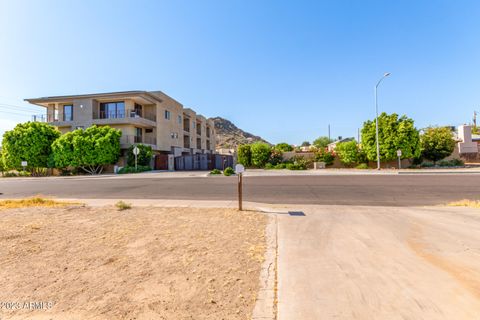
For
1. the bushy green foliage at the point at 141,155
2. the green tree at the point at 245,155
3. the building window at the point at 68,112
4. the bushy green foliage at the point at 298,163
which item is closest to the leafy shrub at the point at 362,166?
the bushy green foliage at the point at 298,163

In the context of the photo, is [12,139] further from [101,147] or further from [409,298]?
[409,298]

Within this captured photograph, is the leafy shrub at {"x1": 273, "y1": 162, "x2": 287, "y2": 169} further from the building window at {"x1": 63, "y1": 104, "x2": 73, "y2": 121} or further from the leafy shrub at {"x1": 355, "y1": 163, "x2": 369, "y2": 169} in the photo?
the building window at {"x1": 63, "y1": 104, "x2": 73, "y2": 121}

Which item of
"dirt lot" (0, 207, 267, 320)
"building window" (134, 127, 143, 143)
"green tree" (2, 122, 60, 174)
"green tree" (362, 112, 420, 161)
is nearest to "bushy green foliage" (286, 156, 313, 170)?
"green tree" (362, 112, 420, 161)

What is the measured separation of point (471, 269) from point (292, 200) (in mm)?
6165

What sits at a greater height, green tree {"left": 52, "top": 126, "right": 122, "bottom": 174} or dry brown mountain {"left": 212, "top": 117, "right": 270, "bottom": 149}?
dry brown mountain {"left": 212, "top": 117, "right": 270, "bottom": 149}

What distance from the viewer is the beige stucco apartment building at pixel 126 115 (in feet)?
99.6

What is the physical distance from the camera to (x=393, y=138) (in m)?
26.9

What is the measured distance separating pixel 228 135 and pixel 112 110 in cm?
8254

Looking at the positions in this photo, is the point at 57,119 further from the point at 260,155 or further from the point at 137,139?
the point at 260,155

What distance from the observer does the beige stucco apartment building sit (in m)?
30.4

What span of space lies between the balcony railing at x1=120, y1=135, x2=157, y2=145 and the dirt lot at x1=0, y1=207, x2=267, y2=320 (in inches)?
1001

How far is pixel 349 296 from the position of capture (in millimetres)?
2734

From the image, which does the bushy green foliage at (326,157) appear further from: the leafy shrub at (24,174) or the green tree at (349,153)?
the leafy shrub at (24,174)

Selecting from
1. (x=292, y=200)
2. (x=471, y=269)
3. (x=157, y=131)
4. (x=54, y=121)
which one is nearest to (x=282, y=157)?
(x=157, y=131)
